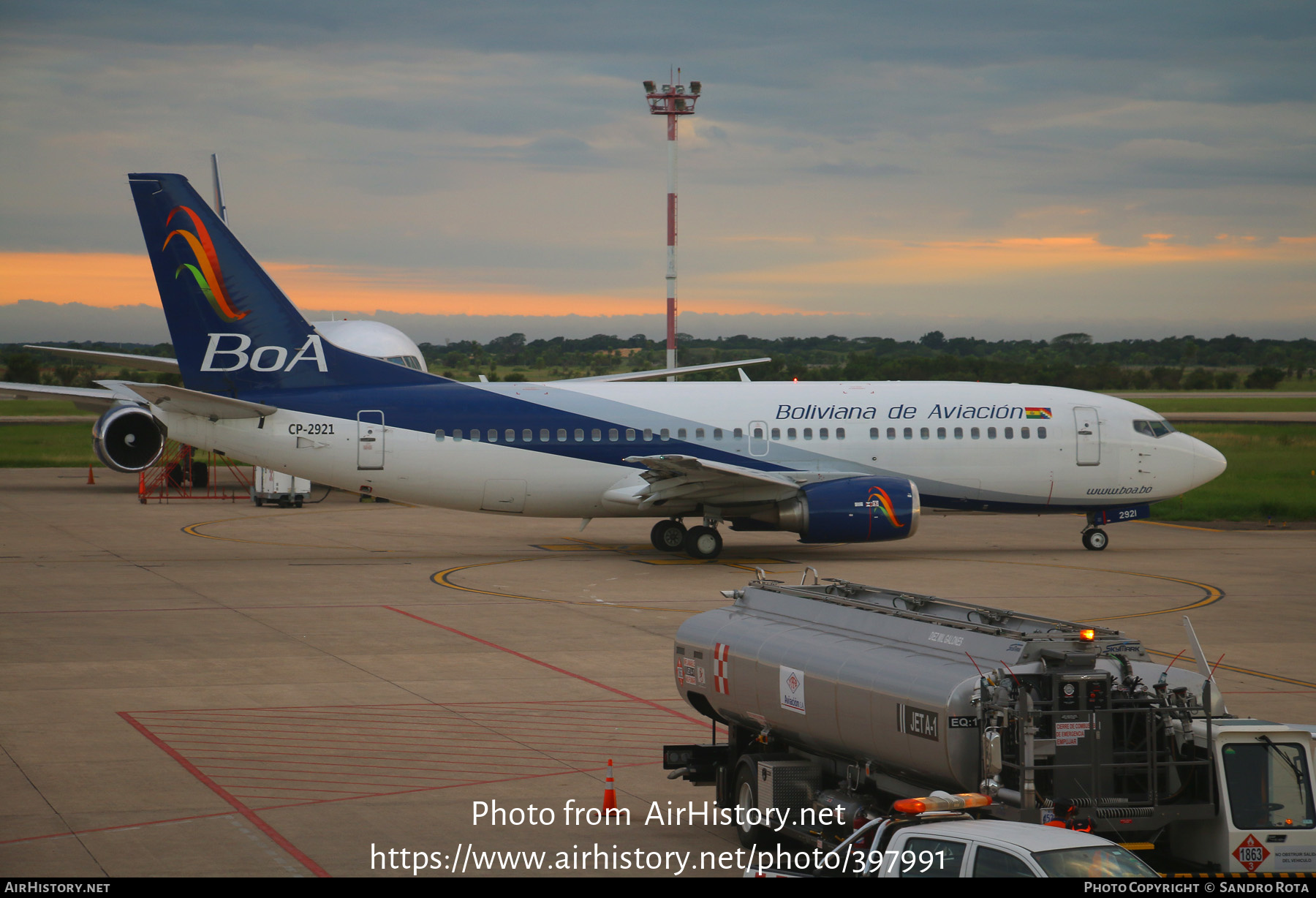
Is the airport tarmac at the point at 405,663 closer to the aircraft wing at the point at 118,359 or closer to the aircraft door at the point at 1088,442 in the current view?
the aircraft door at the point at 1088,442

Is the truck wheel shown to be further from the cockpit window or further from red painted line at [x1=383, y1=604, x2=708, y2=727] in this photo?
the cockpit window

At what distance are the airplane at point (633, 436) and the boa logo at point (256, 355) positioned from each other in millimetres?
39

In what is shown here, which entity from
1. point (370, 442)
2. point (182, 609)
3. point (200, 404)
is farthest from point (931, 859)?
point (200, 404)

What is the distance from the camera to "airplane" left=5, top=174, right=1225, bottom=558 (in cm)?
3070

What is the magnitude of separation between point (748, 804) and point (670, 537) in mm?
21246

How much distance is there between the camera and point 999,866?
26.9 ft

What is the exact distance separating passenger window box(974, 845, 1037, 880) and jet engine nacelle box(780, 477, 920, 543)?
22715 millimetres

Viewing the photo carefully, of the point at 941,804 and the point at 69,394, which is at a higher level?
the point at 69,394

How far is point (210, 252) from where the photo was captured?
99.7 feet

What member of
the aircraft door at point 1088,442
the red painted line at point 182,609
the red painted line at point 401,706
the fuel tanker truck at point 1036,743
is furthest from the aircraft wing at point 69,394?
the fuel tanker truck at point 1036,743

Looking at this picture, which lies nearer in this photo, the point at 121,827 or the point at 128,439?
the point at 121,827

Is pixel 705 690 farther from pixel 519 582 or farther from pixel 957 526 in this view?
pixel 957 526

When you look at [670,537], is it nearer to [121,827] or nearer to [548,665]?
[548,665]

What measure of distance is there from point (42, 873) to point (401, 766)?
14.3 ft
